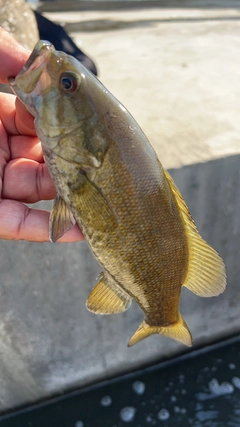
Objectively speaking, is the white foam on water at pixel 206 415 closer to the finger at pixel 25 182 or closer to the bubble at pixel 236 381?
the bubble at pixel 236 381

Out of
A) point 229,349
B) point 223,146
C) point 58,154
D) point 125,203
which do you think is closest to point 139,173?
point 125,203

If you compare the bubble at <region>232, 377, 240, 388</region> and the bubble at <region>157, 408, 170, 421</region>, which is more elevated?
the bubble at <region>157, 408, 170, 421</region>

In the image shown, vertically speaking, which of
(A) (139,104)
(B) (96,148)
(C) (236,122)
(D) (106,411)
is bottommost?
(D) (106,411)

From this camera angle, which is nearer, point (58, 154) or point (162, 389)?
point (58, 154)

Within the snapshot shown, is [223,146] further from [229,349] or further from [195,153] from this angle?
[229,349]

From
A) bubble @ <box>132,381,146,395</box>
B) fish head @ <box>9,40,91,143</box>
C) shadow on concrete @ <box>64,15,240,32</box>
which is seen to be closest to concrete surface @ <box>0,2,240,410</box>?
bubble @ <box>132,381,146,395</box>

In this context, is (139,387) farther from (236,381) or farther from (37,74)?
(37,74)

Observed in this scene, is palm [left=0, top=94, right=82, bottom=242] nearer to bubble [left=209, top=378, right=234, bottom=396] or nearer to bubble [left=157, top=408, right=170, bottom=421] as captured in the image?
bubble [left=157, top=408, right=170, bottom=421]

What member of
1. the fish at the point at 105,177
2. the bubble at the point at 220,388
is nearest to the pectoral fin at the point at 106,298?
the fish at the point at 105,177
